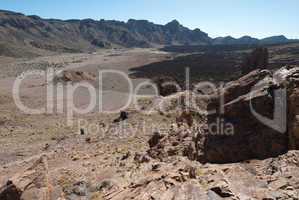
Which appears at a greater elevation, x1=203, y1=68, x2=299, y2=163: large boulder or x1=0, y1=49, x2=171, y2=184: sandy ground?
x1=203, y1=68, x2=299, y2=163: large boulder

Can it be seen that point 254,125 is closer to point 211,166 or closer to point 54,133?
point 211,166

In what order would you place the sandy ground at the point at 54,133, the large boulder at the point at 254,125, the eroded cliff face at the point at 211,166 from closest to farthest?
the eroded cliff face at the point at 211,166, the large boulder at the point at 254,125, the sandy ground at the point at 54,133

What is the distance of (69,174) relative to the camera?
51.0 ft

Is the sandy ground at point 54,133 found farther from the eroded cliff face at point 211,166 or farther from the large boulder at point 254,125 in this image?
the large boulder at point 254,125

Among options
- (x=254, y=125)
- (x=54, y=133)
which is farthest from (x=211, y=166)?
(x=54, y=133)

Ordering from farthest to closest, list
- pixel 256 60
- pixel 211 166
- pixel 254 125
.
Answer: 1. pixel 256 60
2. pixel 254 125
3. pixel 211 166

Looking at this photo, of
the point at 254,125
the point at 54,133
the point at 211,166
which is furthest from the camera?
the point at 54,133

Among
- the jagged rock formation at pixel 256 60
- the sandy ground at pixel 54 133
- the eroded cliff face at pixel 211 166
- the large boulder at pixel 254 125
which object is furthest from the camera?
the jagged rock formation at pixel 256 60

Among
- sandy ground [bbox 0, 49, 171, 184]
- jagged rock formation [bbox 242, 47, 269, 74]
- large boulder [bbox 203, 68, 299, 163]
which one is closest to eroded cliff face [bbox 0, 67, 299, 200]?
large boulder [bbox 203, 68, 299, 163]

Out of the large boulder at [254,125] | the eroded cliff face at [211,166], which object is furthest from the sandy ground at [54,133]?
the large boulder at [254,125]

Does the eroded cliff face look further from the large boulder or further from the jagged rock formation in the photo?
the jagged rock formation

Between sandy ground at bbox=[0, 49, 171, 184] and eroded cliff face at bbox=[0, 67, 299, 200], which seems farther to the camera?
sandy ground at bbox=[0, 49, 171, 184]

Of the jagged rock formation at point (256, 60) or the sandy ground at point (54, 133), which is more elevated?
the jagged rock formation at point (256, 60)

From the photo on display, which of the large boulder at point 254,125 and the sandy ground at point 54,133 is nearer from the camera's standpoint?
the large boulder at point 254,125
